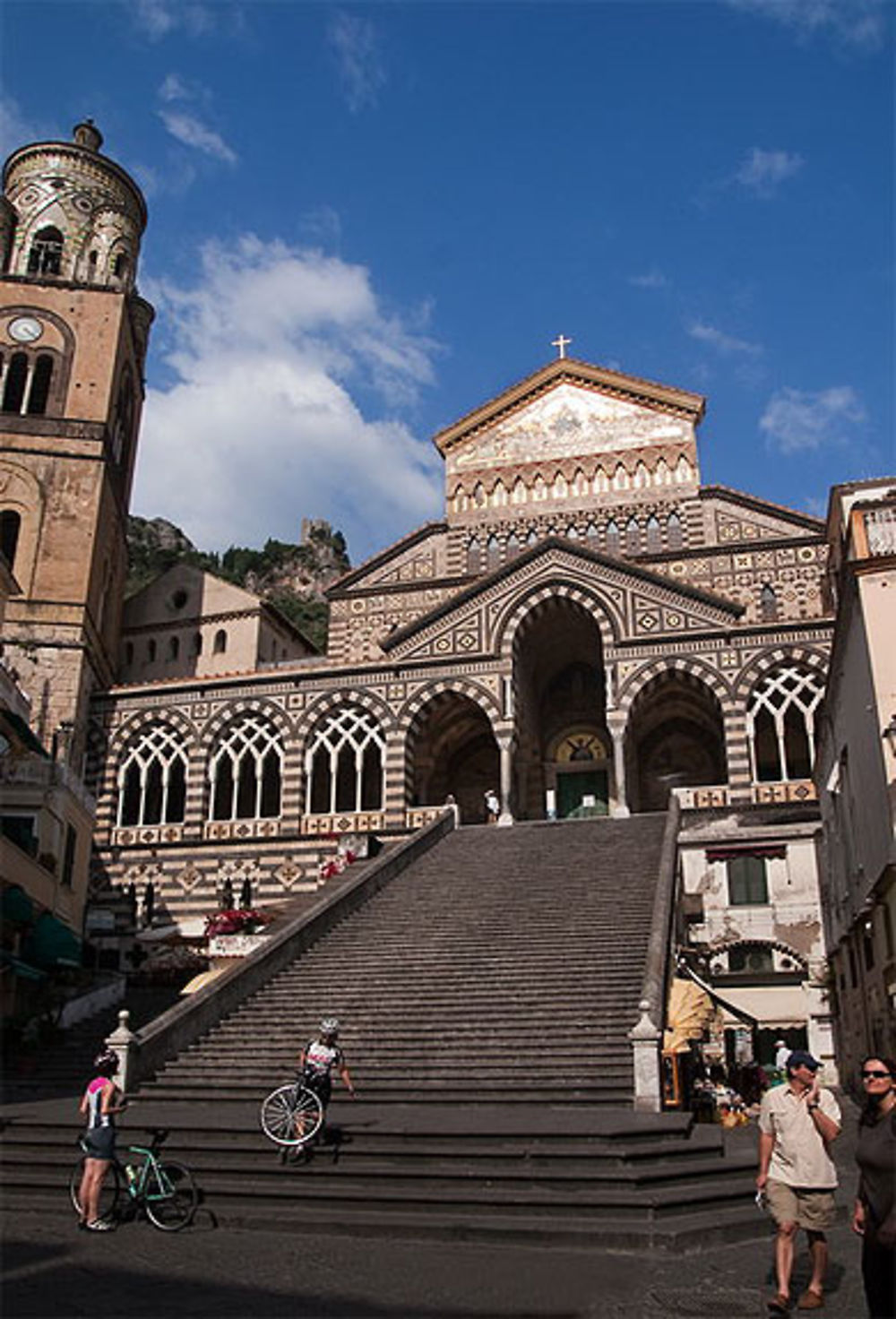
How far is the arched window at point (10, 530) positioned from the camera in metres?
34.5

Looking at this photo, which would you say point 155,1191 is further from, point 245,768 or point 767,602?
point 767,602

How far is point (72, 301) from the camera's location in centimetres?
3828

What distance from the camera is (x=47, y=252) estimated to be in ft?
131

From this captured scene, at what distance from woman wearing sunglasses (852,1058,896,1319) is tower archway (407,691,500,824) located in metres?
25.9

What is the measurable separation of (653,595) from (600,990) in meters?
17.7

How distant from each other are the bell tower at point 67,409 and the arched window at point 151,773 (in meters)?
1.65

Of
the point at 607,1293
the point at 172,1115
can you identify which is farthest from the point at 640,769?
the point at 607,1293

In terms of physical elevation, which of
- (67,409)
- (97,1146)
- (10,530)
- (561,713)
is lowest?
(97,1146)

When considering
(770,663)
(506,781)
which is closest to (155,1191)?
(506,781)

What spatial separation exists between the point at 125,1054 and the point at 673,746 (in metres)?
22.9

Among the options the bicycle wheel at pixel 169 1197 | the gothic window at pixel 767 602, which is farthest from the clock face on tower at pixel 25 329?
the bicycle wheel at pixel 169 1197

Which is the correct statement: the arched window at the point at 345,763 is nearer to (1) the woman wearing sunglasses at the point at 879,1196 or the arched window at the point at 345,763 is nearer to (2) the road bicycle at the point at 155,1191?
(2) the road bicycle at the point at 155,1191

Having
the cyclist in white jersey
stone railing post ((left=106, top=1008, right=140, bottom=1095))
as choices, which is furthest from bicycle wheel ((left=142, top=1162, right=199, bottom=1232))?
stone railing post ((left=106, top=1008, right=140, bottom=1095))

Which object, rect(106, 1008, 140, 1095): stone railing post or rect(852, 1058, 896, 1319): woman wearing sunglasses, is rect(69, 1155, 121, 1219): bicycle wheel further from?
rect(852, 1058, 896, 1319): woman wearing sunglasses
